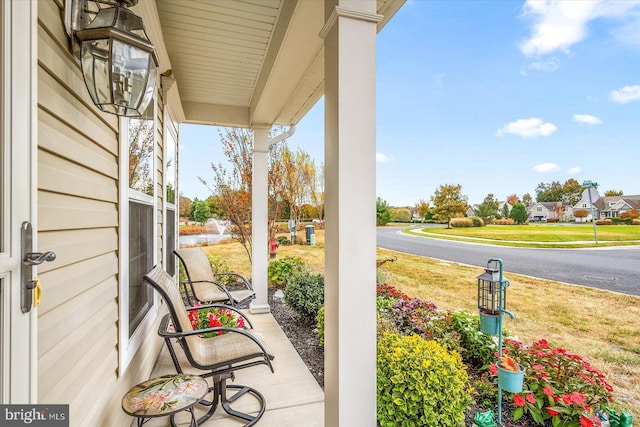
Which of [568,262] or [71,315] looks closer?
[71,315]

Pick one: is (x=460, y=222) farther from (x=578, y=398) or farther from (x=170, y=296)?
(x=170, y=296)

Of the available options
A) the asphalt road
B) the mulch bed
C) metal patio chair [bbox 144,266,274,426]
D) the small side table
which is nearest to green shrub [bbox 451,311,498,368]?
the mulch bed

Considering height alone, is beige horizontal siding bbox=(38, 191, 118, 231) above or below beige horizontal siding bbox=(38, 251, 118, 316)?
above

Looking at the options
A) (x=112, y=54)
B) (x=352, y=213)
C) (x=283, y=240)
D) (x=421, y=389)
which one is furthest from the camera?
(x=283, y=240)

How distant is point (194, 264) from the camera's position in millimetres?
3717

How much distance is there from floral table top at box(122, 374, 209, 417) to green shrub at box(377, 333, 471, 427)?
101 cm

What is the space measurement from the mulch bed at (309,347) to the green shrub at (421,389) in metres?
0.29

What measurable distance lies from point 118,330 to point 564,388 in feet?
8.07

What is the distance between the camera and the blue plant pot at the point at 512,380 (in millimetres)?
1554

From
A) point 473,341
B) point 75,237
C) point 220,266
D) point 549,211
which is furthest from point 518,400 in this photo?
point 220,266

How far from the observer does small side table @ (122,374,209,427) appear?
142 cm

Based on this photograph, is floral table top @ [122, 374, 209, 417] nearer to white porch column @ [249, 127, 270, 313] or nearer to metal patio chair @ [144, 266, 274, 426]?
metal patio chair @ [144, 266, 274, 426]

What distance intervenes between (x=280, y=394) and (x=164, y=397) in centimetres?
99

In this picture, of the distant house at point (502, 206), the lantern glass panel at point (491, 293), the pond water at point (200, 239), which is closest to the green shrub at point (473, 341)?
the lantern glass panel at point (491, 293)
